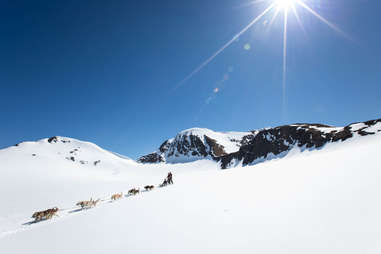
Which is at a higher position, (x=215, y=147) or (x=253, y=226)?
(x=215, y=147)

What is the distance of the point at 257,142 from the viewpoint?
3041 inches

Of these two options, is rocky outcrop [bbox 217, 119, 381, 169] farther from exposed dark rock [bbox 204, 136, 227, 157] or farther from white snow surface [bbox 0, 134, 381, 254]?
white snow surface [bbox 0, 134, 381, 254]

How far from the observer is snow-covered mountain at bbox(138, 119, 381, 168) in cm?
4444

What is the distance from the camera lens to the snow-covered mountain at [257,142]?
44.4 metres

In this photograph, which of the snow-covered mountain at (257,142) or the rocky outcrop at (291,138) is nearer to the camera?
the rocky outcrop at (291,138)

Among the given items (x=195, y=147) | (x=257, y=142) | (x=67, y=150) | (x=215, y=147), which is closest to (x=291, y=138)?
(x=257, y=142)

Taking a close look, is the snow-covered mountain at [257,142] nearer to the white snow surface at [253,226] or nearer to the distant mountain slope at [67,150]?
the white snow surface at [253,226]

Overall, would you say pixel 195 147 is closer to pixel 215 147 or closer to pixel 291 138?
pixel 215 147

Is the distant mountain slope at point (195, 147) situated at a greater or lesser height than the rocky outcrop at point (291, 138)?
greater

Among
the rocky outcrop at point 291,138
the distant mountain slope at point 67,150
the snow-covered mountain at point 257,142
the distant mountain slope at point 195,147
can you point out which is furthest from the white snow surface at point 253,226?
the distant mountain slope at point 195,147

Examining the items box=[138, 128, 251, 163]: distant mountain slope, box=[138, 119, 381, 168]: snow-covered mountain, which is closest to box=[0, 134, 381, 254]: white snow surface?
box=[138, 119, 381, 168]: snow-covered mountain

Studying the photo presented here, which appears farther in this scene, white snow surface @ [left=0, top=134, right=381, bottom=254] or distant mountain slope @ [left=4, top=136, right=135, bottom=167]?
distant mountain slope @ [left=4, top=136, right=135, bottom=167]

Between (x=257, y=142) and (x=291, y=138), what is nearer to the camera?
(x=291, y=138)

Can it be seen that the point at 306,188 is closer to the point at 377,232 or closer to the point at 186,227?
the point at 377,232
